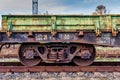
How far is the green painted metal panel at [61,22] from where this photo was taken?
13.2 m

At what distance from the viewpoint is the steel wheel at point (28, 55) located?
42.7ft

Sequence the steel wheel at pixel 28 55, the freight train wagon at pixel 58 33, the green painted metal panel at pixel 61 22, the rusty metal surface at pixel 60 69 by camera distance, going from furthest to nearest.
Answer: the green painted metal panel at pixel 61 22
the freight train wagon at pixel 58 33
the steel wheel at pixel 28 55
the rusty metal surface at pixel 60 69

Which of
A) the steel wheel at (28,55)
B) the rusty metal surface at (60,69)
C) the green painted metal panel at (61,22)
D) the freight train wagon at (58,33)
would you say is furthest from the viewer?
the green painted metal panel at (61,22)

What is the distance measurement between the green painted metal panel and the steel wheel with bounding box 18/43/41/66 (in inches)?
28.8

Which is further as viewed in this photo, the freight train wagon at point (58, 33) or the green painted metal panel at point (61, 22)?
the green painted metal panel at point (61, 22)

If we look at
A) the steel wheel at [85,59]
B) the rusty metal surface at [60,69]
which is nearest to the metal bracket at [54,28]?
the steel wheel at [85,59]

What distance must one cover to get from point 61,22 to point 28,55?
188cm

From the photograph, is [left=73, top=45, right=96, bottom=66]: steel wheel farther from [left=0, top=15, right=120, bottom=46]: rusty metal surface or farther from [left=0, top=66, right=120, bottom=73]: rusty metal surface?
[left=0, top=66, right=120, bottom=73]: rusty metal surface

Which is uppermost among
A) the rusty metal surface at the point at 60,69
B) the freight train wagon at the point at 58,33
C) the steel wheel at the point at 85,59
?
the freight train wagon at the point at 58,33

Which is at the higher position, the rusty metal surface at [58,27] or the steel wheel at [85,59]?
the rusty metal surface at [58,27]

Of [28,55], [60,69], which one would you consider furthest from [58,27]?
[60,69]

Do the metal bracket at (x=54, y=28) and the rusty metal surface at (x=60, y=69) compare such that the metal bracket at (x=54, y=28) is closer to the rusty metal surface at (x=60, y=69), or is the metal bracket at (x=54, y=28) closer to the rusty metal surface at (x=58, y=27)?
the rusty metal surface at (x=58, y=27)

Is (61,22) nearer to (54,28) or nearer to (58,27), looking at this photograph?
(58,27)

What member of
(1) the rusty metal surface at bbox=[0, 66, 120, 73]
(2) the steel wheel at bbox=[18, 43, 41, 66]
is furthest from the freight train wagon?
(1) the rusty metal surface at bbox=[0, 66, 120, 73]
